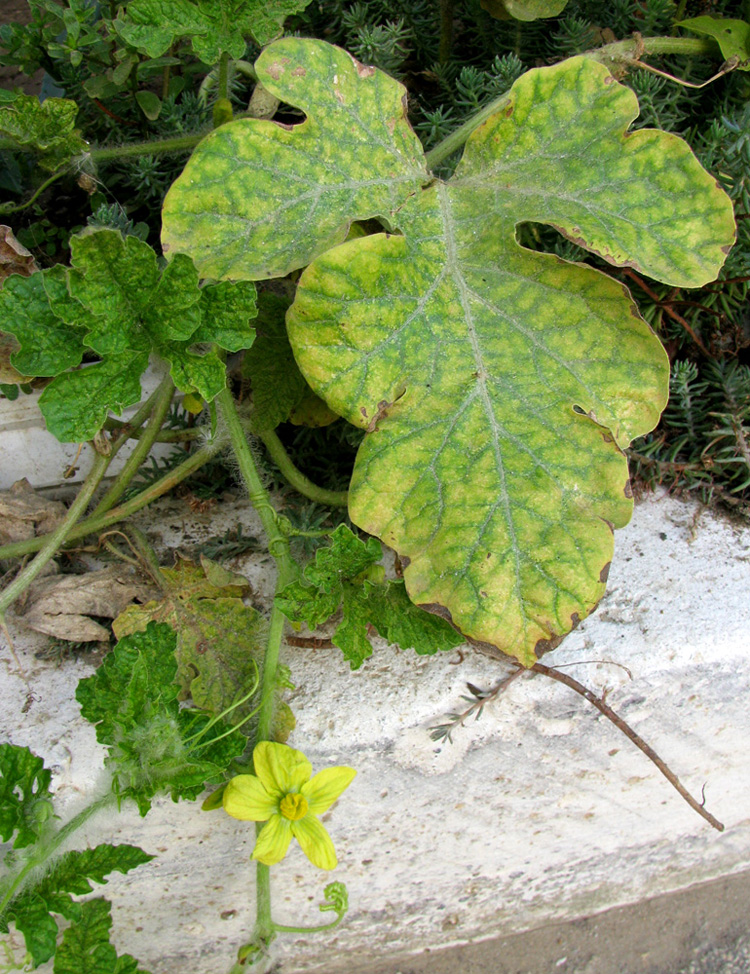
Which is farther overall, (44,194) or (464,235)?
(44,194)

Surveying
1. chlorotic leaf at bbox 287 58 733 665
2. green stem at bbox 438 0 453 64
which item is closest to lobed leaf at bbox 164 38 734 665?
chlorotic leaf at bbox 287 58 733 665

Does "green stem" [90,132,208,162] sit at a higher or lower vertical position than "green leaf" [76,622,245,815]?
higher

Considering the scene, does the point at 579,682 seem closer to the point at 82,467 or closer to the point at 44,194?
the point at 82,467

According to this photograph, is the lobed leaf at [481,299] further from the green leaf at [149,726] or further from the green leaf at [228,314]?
the green leaf at [149,726]

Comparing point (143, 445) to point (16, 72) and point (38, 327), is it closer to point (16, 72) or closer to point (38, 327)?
point (38, 327)

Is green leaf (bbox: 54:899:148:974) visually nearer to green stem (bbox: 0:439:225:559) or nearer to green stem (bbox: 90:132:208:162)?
green stem (bbox: 0:439:225:559)

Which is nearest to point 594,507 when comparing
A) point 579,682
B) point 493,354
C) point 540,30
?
point 493,354

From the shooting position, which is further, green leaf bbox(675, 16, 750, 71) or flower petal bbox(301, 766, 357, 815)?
green leaf bbox(675, 16, 750, 71)
